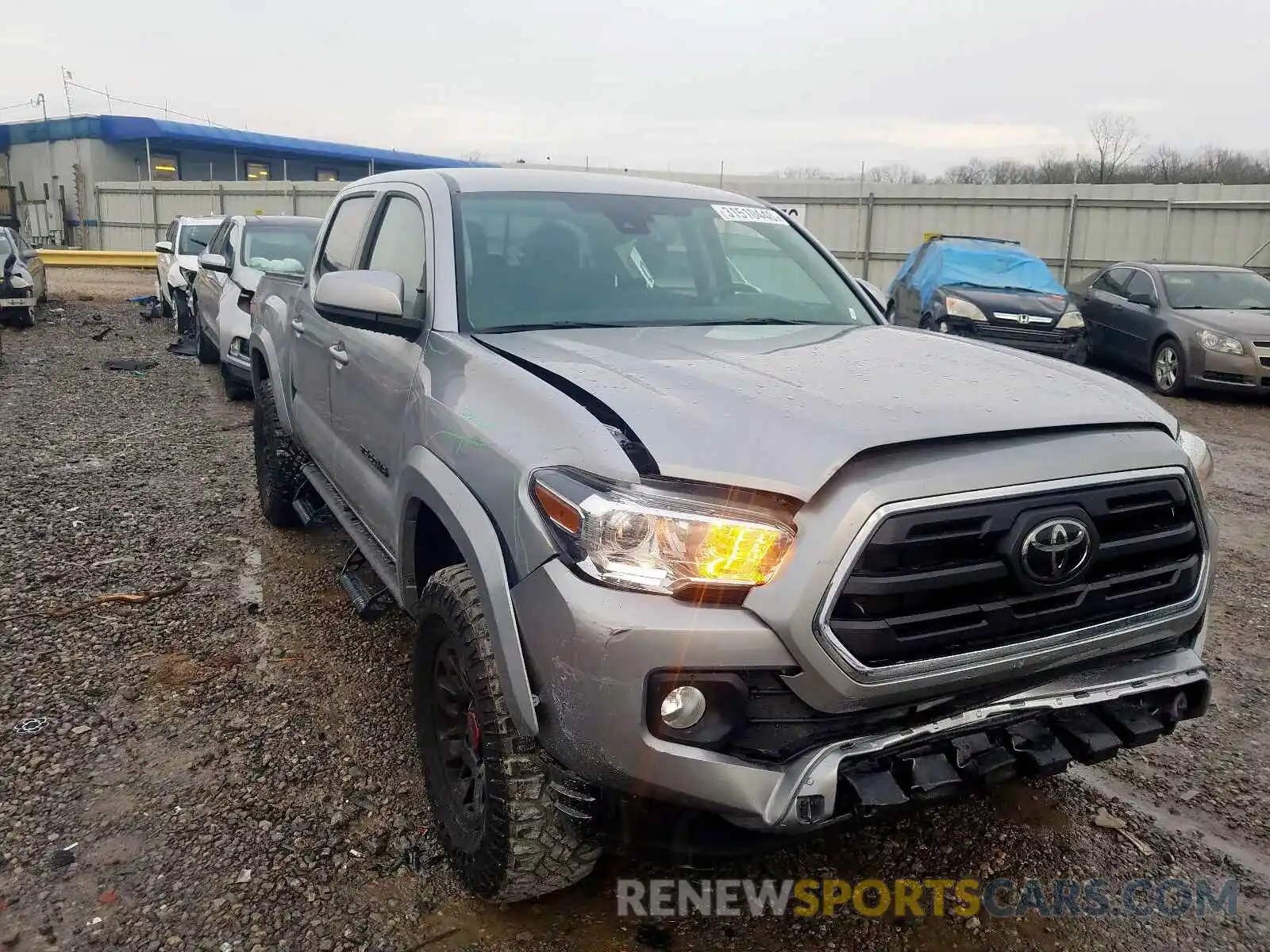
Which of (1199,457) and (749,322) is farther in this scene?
(749,322)

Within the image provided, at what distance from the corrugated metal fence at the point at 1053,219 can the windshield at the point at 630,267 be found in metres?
16.9

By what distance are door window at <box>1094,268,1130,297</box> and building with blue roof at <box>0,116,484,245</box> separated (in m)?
28.7

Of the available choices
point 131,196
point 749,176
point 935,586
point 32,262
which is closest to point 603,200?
point 935,586

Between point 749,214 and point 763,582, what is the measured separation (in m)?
2.46

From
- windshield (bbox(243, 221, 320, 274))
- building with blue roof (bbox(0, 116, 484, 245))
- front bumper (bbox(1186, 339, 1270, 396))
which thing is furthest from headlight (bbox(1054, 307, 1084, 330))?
building with blue roof (bbox(0, 116, 484, 245))

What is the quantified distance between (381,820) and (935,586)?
1.82 metres

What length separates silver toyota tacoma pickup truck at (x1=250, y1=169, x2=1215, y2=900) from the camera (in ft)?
6.53

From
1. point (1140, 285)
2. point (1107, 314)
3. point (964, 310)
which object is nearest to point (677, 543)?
point (964, 310)

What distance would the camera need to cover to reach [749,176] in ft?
86.4

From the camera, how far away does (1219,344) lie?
1045cm

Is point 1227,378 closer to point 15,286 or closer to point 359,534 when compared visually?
point 359,534

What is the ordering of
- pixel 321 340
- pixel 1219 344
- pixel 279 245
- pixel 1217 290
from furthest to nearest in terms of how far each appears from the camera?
pixel 1217 290 → pixel 1219 344 → pixel 279 245 → pixel 321 340

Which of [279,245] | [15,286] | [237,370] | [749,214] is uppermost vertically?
[749,214]

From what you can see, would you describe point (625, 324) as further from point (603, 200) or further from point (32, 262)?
point (32, 262)
